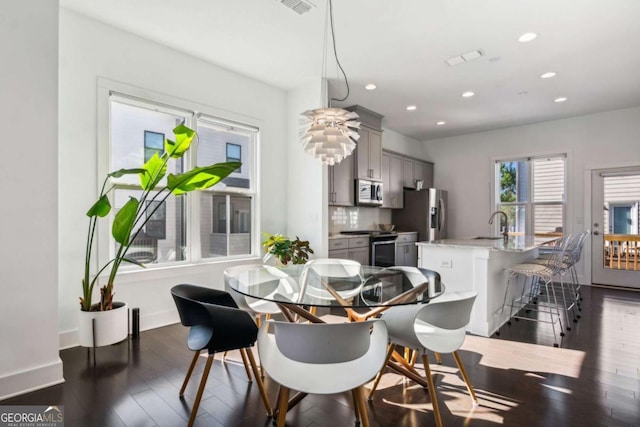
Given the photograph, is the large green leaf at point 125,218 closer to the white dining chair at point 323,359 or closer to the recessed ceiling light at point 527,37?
the white dining chair at point 323,359

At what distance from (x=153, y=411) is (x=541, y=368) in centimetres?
279

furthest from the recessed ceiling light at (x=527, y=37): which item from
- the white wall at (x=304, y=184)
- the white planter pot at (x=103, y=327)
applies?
the white planter pot at (x=103, y=327)

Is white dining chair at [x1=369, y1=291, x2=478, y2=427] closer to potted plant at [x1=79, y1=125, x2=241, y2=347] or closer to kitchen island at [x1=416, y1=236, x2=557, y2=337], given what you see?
kitchen island at [x1=416, y1=236, x2=557, y2=337]

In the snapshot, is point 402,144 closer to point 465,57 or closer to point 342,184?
point 342,184

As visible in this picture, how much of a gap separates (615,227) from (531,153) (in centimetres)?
187

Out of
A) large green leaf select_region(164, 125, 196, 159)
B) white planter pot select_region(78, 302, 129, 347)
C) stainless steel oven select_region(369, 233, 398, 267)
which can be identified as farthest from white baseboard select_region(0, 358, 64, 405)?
stainless steel oven select_region(369, 233, 398, 267)

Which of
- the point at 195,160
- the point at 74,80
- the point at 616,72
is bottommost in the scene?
the point at 195,160

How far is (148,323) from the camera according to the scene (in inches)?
139

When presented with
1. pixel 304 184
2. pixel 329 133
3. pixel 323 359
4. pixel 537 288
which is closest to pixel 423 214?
pixel 537 288

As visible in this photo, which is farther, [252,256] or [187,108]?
[252,256]

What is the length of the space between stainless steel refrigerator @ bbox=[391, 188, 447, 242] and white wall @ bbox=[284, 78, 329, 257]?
2.82 metres

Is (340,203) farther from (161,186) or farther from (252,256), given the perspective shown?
(161,186)

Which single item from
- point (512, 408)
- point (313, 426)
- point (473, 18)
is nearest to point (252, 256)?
point (313, 426)

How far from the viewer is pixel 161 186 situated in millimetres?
3674
